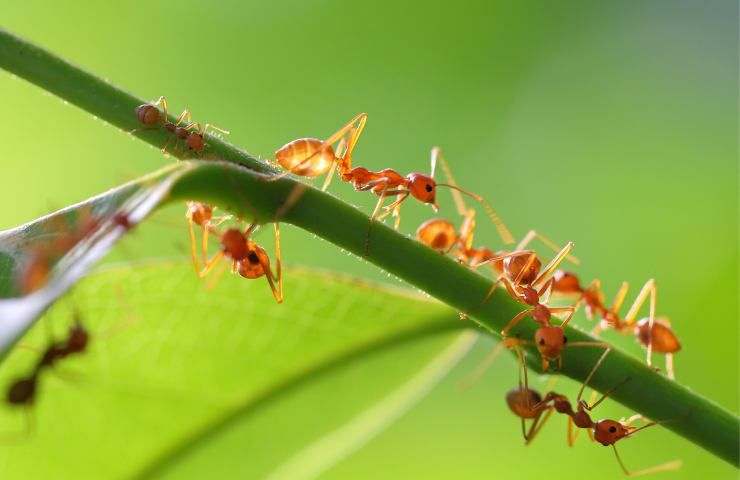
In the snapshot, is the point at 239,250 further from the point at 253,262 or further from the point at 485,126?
the point at 485,126

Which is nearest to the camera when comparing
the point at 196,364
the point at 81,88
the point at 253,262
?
the point at 81,88

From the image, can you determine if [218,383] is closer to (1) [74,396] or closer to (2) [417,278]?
(1) [74,396]

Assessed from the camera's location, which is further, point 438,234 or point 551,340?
A: point 438,234

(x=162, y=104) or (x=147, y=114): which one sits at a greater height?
(x=162, y=104)

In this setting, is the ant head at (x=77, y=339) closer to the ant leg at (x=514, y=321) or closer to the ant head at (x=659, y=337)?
the ant leg at (x=514, y=321)

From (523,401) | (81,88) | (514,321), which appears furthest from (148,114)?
(523,401)

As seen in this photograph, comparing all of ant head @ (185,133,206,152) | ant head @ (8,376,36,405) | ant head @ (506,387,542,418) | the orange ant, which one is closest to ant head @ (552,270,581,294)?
the orange ant

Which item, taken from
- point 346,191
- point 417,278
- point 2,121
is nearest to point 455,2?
point 346,191
